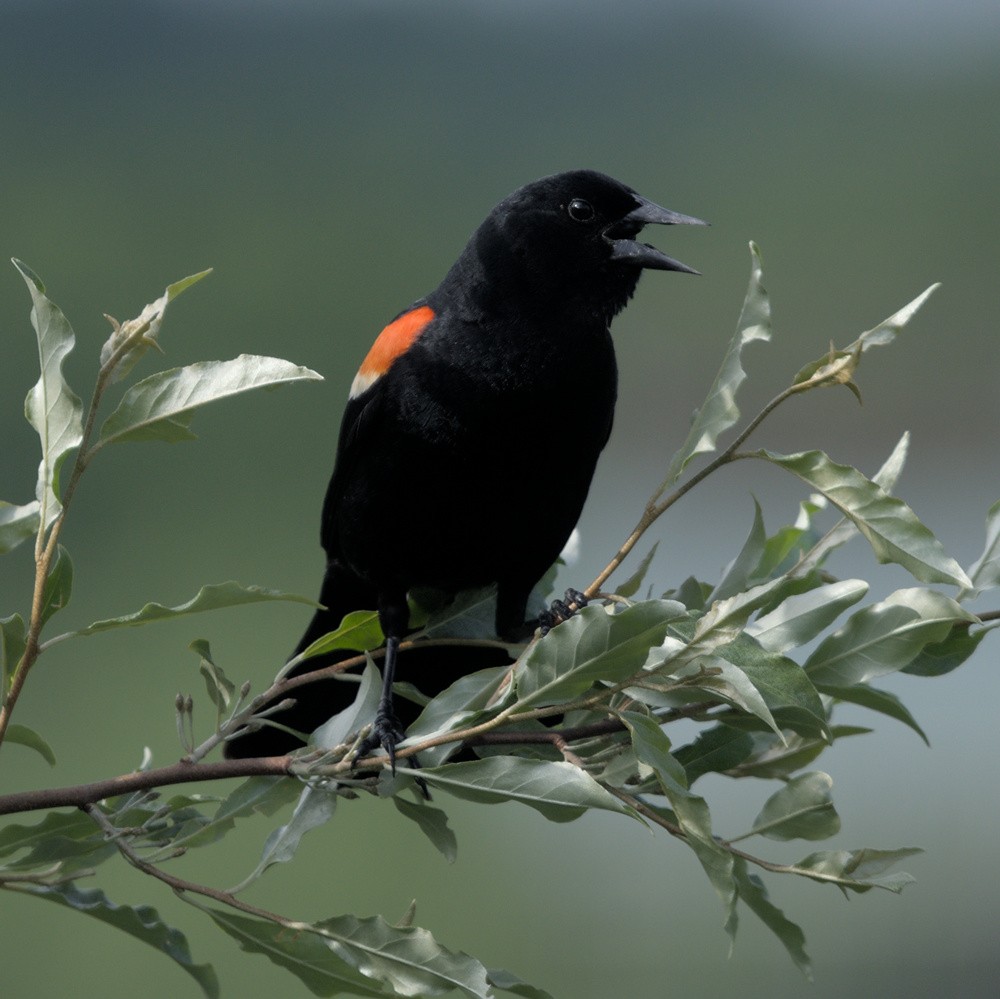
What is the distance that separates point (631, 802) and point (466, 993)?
0.19m

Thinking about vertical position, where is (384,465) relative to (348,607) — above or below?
above

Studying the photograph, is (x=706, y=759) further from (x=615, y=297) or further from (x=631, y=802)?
(x=615, y=297)

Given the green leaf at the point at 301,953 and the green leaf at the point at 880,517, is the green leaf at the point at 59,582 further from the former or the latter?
the green leaf at the point at 880,517

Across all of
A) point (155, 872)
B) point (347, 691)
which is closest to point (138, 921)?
point (155, 872)

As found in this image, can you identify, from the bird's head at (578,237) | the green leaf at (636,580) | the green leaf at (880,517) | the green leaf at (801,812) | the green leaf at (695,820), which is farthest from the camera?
the bird's head at (578,237)

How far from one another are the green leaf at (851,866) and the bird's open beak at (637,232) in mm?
756

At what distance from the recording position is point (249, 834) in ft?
22.3

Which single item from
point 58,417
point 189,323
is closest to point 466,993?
point 58,417

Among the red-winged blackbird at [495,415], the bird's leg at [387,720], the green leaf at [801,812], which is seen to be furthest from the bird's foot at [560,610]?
the green leaf at [801,812]

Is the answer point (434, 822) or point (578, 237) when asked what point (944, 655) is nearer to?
point (434, 822)

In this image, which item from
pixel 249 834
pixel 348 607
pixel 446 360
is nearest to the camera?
pixel 446 360

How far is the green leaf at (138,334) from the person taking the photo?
2.92 ft

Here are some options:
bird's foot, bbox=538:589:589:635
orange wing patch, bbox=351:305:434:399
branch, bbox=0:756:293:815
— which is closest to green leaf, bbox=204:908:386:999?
branch, bbox=0:756:293:815

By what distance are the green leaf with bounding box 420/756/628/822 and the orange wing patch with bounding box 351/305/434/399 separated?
30.3 inches
